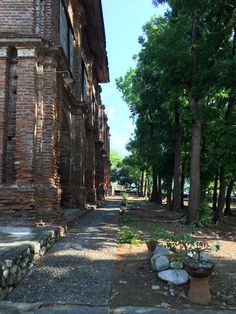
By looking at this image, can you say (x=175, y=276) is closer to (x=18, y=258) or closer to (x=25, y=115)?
(x=18, y=258)

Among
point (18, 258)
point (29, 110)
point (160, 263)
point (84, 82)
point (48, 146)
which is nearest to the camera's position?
point (18, 258)

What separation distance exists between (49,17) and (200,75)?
615cm

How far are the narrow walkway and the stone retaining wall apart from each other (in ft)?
0.40

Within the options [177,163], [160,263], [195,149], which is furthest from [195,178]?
[160,263]

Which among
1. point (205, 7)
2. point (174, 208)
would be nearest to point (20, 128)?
point (205, 7)

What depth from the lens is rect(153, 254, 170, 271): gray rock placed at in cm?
710

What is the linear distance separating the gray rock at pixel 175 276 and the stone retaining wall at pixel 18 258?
2263 millimetres

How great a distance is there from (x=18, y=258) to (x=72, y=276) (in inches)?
39.4

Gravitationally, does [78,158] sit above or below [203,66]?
below

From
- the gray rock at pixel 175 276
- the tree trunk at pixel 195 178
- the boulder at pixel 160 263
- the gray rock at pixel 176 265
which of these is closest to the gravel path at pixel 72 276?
the boulder at pixel 160 263

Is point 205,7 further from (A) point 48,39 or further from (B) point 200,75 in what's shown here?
(A) point 48,39

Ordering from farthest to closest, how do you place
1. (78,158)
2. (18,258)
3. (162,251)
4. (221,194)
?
1. (221,194)
2. (78,158)
3. (162,251)
4. (18,258)

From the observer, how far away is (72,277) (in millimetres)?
6996

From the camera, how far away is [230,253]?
9.98 metres
